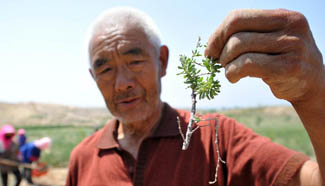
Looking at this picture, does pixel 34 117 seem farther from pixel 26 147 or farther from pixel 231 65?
pixel 231 65

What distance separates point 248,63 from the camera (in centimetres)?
136

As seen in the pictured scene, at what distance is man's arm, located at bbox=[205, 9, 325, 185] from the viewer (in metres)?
1.35

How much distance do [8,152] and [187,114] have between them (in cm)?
929

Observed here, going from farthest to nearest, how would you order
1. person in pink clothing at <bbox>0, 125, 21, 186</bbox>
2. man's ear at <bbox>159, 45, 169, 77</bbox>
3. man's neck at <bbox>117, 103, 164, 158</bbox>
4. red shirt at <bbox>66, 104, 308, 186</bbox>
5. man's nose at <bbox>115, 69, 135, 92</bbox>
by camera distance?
person in pink clothing at <bbox>0, 125, 21, 186</bbox> → man's ear at <bbox>159, 45, 169, 77</bbox> → man's neck at <bbox>117, 103, 164, 158</bbox> → man's nose at <bbox>115, 69, 135, 92</bbox> → red shirt at <bbox>66, 104, 308, 186</bbox>

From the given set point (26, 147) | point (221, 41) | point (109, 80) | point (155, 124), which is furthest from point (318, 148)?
point (26, 147)

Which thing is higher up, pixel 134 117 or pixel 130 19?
pixel 130 19

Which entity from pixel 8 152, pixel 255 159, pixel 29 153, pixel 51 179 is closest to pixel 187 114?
pixel 255 159

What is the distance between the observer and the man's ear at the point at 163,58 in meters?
3.45

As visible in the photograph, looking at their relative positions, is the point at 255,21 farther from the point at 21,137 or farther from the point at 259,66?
the point at 21,137

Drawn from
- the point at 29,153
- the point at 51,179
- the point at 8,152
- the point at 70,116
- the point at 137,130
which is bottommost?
the point at 70,116

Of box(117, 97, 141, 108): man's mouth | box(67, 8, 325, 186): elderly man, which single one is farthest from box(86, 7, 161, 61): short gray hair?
box(117, 97, 141, 108): man's mouth

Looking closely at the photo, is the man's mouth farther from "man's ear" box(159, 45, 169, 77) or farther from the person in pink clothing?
the person in pink clothing

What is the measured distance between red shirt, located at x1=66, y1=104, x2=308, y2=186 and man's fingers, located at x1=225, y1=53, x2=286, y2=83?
126 centimetres

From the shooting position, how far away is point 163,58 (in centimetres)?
350
